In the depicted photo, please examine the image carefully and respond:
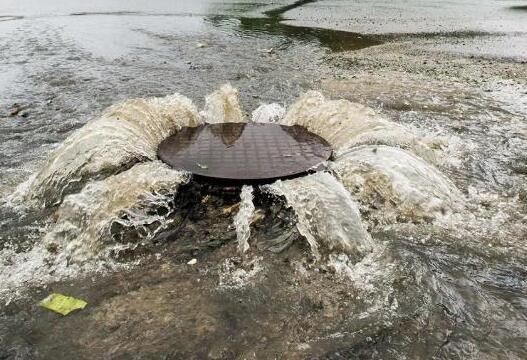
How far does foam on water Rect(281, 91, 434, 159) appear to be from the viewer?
16.3 ft

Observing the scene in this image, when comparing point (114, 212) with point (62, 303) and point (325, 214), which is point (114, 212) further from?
point (325, 214)

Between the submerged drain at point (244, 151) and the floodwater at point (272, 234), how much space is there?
0.15 metres

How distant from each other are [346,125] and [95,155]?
2.77 metres

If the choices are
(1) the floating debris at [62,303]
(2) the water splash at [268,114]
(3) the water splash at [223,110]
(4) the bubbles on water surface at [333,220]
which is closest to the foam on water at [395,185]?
(4) the bubbles on water surface at [333,220]

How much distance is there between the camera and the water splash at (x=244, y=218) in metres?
3.60

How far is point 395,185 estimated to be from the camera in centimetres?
420

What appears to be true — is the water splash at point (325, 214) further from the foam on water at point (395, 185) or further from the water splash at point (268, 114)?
the water splash at point (268, 114)

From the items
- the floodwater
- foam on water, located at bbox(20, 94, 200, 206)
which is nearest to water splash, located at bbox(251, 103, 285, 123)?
the floodwater

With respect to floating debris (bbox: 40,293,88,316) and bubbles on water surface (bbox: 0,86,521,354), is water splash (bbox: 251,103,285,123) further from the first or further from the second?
floating debris (bbox: 40,293,88,316)

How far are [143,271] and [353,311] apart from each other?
1481 mm

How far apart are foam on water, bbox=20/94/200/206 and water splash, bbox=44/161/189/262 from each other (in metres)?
0.26

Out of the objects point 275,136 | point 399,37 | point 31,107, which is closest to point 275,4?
point 399,37

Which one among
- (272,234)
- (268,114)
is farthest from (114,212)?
(268,114)

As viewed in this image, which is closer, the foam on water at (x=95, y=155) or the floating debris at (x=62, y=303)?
the floating debris at (x=62, y=303)
